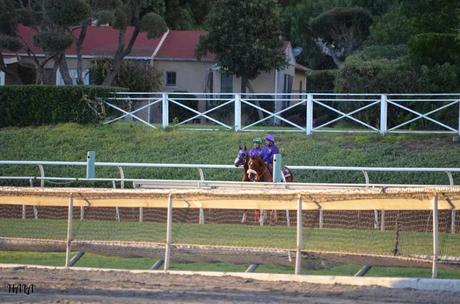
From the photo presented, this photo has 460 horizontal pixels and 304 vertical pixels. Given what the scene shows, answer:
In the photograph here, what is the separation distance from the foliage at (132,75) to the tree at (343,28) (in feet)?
54.1

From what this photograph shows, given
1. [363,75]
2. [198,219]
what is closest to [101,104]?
[363,75]

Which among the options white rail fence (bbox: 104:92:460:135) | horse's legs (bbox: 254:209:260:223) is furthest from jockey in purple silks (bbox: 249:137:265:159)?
white rail fence (bbox: 104:92:460:135)

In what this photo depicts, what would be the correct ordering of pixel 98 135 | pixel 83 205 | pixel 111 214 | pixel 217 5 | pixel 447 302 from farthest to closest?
pixel 217 5 → pixel 98 135 → pixel 111 214 → pixel 83 205 → pixel 447 302

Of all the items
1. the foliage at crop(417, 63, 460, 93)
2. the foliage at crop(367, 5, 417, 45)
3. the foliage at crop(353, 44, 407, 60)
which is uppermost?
the foliage at crop(367, 5, 417, 45)

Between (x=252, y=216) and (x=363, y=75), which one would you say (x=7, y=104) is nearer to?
(x=363, y=75)

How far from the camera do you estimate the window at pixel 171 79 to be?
45.0 meters

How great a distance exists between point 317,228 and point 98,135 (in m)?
16.5

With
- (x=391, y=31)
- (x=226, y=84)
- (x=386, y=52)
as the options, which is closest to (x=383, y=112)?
(x=386, y=52)

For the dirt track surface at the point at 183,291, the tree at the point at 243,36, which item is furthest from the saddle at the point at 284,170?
the tree at the point at 243,36

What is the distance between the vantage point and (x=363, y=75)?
35062mm

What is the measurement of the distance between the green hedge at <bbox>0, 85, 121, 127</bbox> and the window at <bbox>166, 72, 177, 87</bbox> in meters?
14.5

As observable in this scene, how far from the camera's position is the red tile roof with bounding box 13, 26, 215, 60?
146 ft

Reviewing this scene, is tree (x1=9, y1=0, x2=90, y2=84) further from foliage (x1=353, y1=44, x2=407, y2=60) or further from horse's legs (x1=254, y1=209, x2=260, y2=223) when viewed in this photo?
horse's legs (x1=254, y1=209, x2=260, y2=223)

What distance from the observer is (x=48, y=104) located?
1198 inches
